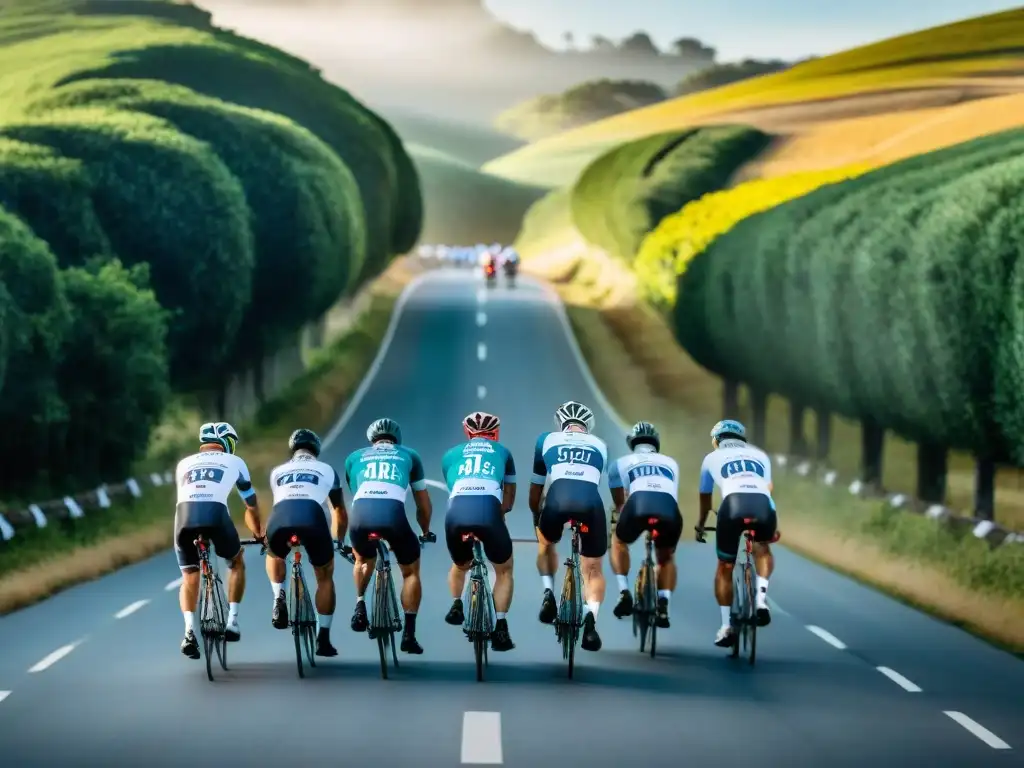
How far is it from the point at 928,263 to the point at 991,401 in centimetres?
252

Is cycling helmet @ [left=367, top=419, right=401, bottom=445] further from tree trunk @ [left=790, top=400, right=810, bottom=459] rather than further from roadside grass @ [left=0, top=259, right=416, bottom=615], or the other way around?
tree trunk @ [left=790, top=400, right=810, bottom=459]

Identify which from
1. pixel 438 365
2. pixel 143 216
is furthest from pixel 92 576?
pixel 438 365

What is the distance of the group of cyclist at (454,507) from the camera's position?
14492 mm

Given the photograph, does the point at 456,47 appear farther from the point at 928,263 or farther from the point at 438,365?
the point at 928,263

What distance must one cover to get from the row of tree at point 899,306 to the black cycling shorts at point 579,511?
1048 cm

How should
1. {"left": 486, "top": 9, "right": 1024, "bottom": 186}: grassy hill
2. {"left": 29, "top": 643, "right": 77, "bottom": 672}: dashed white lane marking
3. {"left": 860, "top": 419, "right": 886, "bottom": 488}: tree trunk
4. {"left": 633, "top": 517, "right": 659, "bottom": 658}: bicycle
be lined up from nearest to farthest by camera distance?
{"left": 29, "top": 643, "right": 77, "bottom": 672}: dashed white lane marking → {"left": 633, "top": 517, "right": 659, "bottom": 658}: bicycle → {"left": 860, "top": 419, "right": 886, "bottom": 488}: tree trunk → {"left": 486, "top": 9, "right": 1024, "bottom": 186}: grassy hill

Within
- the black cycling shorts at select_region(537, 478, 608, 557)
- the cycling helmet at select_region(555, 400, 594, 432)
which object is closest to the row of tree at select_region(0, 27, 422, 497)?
the cycling helmet at select_region(555, 400, 594, 432)

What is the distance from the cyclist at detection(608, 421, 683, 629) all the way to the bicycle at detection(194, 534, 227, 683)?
127 inches

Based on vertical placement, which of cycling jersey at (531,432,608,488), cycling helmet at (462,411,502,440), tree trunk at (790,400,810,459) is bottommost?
tree trunk at (790,400,810,459)

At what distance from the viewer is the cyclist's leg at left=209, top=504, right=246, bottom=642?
14688 millimetres

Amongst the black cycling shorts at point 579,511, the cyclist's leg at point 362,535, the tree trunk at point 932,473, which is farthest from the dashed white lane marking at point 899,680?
the tree trunk at point 932,473

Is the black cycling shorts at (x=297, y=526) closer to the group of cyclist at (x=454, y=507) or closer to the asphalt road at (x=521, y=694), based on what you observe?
the group of cyclist at (x=454, y=507)

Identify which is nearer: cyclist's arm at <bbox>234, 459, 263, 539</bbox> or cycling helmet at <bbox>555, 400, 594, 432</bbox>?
cyclist's arm at <bbox>234, 459, 263, 539</bbox>

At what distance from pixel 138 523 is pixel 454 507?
16.3 m
